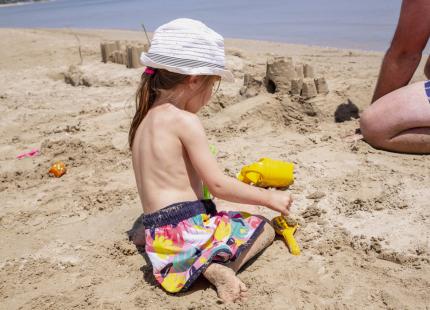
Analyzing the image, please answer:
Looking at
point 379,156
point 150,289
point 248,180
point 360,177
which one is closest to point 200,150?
point 150,289

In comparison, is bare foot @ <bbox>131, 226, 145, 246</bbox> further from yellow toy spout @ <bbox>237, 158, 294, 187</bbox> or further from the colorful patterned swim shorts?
yellow toy spout @ <bbox>237, 158, 294, 187</bbox>

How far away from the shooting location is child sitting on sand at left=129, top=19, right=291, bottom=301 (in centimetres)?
197

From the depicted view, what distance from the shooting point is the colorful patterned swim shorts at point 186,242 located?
2.00 meters

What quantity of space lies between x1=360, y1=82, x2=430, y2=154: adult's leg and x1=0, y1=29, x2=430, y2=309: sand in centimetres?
9

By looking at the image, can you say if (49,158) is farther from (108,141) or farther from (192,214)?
(192,214)

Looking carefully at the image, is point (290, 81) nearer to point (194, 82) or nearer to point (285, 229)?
point (285, 229)

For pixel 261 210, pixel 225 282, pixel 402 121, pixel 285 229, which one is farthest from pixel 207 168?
pixel 402 121

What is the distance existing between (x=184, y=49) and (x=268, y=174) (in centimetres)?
111

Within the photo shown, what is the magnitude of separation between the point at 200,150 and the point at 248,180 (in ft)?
2.86

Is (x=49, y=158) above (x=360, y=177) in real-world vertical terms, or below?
below

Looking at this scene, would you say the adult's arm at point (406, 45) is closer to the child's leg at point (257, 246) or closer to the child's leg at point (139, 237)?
the child's leg at point (257, 246)

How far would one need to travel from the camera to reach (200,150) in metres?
1.98

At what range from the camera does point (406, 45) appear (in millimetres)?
3201

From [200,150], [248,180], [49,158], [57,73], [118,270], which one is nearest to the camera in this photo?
[200,150]
